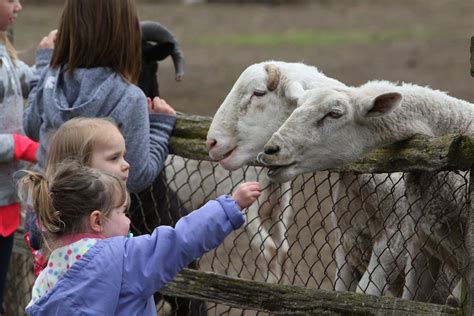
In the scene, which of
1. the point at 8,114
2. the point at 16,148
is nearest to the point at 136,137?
the point at 16,148

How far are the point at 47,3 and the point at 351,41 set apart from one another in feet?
34.7

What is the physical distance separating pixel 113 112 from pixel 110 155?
77 centimetres

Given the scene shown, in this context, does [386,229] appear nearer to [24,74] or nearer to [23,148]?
[23,148]

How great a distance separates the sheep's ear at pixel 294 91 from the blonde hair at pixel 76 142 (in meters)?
0.97

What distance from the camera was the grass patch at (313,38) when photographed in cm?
1902

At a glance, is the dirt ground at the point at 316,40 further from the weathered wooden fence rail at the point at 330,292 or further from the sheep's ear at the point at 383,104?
the sheep's ear at the point at 383,104

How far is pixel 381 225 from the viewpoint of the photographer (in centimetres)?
437

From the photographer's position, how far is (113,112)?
4.23m

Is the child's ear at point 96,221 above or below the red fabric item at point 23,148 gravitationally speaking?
→ above

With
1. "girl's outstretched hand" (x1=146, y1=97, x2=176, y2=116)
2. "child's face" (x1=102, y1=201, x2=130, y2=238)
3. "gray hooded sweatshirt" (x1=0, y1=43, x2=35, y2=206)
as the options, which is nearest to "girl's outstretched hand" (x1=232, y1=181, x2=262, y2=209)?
"child's face" (x1=102, y1=201, x2=130, y2=238)

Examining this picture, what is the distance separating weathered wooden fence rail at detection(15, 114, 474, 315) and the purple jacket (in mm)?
802

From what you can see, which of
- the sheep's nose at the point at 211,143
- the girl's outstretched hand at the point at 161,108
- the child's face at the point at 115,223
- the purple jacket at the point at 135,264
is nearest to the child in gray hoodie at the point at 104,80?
the girl's outstretched hand at the point at 161,108

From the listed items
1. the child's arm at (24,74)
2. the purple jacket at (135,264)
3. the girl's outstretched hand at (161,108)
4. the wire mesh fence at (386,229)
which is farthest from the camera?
the child's arm at (24,74)

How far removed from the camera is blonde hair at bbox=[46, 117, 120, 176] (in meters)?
3.45
